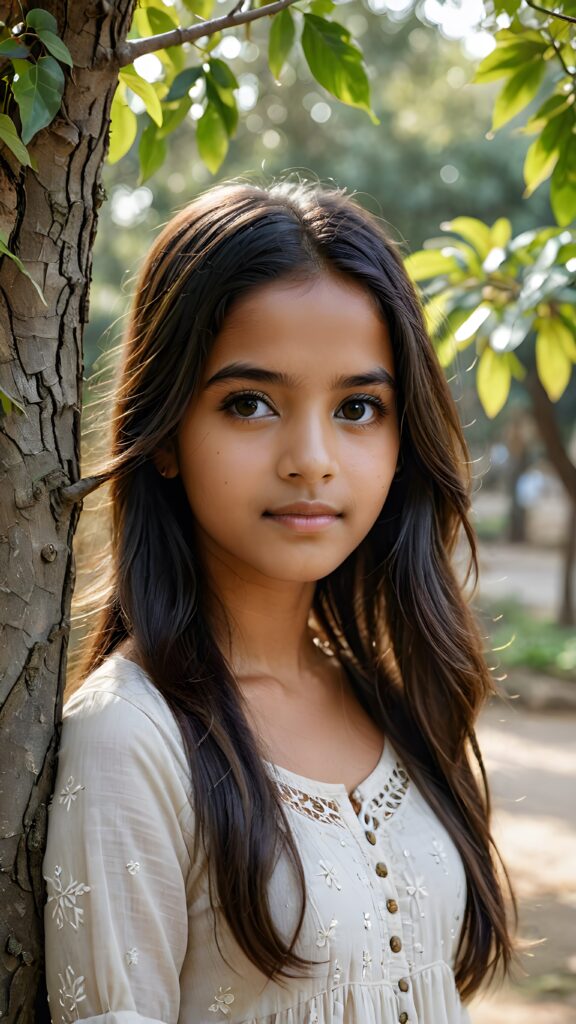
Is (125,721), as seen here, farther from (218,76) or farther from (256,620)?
(218,76)

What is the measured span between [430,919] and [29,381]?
3.10 feet

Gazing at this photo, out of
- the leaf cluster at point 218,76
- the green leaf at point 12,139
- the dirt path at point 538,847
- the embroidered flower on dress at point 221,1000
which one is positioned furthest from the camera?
the dirt path at point 538,847

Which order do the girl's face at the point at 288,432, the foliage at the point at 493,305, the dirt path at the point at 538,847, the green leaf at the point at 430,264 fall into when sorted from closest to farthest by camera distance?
the girl's face at the point at 288,432
the foliage at the point at 493,305
the green leaf at the point at 430,264
the dirt path at the point at 538,847

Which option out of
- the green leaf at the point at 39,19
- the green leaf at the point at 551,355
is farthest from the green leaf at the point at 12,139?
the green leaf at the point at 551,355

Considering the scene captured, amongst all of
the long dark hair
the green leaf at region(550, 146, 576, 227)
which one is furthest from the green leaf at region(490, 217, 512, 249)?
the long dark hair

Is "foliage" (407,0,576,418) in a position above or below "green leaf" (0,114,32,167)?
above

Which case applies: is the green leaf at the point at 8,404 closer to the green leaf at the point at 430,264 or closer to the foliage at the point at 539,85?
the foliage at the point at 539,85

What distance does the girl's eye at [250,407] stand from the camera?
57.1 inches

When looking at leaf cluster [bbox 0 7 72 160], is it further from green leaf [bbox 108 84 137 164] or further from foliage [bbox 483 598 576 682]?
foliage [bbox 483 598 576 682]

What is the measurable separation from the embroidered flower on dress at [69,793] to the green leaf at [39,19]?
0.82m

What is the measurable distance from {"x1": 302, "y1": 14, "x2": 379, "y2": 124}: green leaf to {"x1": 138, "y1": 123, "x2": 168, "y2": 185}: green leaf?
0.27m

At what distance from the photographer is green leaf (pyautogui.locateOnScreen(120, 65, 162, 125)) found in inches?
54.2

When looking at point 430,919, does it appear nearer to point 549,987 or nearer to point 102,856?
point 102,856

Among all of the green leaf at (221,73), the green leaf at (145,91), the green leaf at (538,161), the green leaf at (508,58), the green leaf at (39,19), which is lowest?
the green leaf at (39,19)
